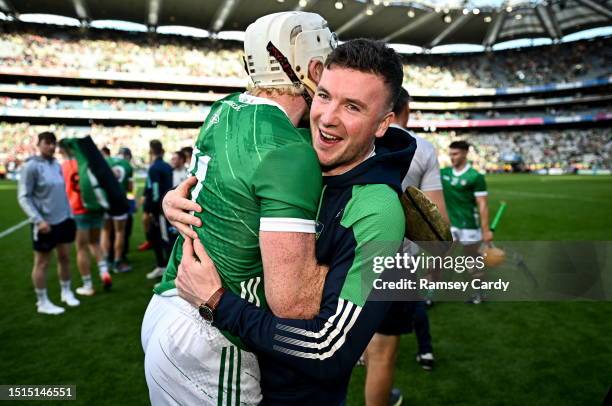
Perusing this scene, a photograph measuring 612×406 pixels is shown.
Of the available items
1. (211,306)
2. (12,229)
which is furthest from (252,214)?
(12,229)

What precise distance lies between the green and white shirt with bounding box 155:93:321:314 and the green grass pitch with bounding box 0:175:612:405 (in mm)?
2827

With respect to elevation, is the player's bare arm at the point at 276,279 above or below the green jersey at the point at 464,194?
above

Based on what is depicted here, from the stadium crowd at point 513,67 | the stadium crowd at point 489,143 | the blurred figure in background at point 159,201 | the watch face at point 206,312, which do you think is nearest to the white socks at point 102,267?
the blurred figure in background at point 159,201

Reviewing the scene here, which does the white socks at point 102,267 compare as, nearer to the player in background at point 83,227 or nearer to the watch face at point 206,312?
the player in background at point 83,227

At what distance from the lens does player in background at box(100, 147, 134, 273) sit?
822 centimetres

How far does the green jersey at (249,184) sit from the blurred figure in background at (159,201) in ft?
19.9

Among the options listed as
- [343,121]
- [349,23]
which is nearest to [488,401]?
[343,121]

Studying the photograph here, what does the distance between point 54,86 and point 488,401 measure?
55672 millimetres

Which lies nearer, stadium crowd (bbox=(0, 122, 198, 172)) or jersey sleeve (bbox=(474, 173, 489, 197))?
jersey sleeve (bbox=(474, 173, 489, 197))

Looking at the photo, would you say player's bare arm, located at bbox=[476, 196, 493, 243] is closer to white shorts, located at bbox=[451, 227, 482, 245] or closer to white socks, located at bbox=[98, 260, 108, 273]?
white shorts, located at bbox=[451, 227, 482, 245]

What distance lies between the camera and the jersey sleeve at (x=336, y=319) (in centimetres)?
134

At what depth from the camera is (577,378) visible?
402 centimetres

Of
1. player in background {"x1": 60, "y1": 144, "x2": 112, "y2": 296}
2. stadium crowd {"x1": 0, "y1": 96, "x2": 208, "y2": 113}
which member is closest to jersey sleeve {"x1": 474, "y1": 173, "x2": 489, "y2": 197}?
player in background {"x1": 60, "y1": 144, "x2": 112, "y2": 296}

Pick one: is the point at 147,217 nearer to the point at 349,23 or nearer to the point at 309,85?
the point at 309,85
